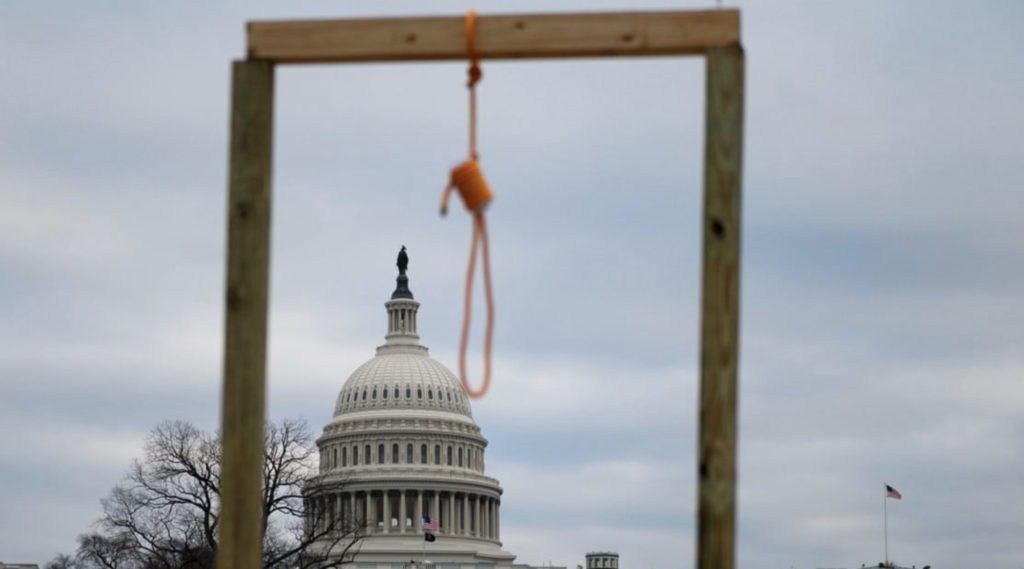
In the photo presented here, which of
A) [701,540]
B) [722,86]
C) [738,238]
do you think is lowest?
[701,540]

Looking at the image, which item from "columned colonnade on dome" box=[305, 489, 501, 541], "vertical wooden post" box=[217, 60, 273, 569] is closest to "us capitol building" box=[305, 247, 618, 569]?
"columned colonnade on dome" box=[305, 489, 501, 541]

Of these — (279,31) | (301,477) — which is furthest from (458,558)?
(279,31)

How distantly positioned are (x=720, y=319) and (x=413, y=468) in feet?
583

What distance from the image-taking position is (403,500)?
183375 mm

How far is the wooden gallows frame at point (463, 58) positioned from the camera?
9.10 m

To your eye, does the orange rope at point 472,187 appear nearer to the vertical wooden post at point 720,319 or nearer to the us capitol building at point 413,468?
the vertical wooden post at point 720,319

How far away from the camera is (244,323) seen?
9.55m

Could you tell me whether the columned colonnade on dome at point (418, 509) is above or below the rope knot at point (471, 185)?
above

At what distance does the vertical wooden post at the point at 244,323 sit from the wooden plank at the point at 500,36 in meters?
0.39

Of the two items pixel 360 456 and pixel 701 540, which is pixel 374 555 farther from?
pixel 701 540

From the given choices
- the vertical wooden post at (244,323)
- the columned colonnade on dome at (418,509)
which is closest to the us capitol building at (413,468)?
the columned colonnade on dome at (418,509)

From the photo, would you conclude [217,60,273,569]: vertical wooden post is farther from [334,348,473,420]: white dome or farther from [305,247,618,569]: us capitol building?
[334,348,473,420]: white dome

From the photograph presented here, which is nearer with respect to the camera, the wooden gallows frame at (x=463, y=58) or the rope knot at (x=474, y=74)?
the wooden gallows frame at (x=463, y=58)

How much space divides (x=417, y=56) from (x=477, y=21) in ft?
1.17
